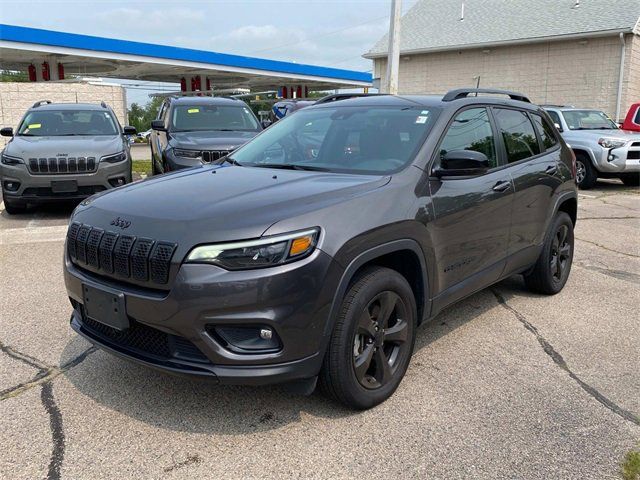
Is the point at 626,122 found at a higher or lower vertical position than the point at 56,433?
higher

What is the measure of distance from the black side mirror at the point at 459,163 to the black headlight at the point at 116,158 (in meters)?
6.18

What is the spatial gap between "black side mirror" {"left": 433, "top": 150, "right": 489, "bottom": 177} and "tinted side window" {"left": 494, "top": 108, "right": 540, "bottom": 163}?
1.01m

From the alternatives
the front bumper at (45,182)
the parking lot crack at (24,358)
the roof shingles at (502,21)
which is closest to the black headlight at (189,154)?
the front bumper at (45,182)

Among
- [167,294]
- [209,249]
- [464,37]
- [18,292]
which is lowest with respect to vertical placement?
[18,292]

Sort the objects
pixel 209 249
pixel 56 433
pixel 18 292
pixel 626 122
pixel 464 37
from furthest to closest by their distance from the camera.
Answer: pixel 464 37 → pixel 626 122 → pixel 18 292 → pixel 56 433 → pixel 209 249

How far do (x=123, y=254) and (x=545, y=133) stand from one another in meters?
3.98

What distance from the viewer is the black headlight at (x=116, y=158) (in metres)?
8.43

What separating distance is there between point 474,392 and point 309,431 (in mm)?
1076

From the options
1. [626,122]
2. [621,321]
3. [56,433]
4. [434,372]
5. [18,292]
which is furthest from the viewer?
[626,122]

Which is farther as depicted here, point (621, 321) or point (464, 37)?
point (464, 37)

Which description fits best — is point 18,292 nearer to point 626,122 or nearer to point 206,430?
point 206,430

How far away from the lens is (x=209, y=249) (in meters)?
2.71

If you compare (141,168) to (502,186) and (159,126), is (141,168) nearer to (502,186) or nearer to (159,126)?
(159,126)

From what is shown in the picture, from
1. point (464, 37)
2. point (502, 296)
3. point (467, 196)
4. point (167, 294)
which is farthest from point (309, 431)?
point (464, 37)
